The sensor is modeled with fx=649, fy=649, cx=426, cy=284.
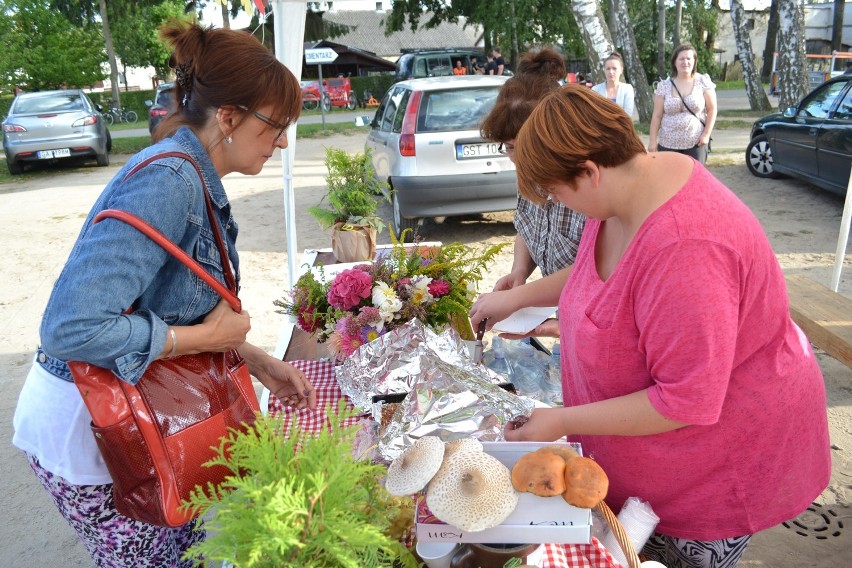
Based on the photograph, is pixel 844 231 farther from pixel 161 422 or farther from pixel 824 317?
pixel 161 422

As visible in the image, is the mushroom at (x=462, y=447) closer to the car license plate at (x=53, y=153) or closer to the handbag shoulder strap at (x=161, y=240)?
the handbag shoulder strap at (x=161, y=240)

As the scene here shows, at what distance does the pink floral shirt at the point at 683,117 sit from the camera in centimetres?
689

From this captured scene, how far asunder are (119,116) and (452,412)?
2760 cm

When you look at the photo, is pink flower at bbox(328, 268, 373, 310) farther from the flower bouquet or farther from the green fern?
the green fern

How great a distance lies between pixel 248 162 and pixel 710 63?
34.8 m

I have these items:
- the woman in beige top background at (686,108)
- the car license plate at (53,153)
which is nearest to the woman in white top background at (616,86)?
the woman in beige top background at (686,108)

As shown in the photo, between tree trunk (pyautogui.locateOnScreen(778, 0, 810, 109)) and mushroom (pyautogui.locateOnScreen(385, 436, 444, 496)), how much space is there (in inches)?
577

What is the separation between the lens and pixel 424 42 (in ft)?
176

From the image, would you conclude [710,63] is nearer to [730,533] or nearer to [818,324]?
[818,324]

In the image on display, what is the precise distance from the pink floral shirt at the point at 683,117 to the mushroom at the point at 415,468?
6583 mm

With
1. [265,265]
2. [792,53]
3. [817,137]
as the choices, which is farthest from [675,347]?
[792,53]

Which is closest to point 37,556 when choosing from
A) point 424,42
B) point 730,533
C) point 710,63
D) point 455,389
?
point 455,389

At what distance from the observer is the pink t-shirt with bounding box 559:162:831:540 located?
3.77ft

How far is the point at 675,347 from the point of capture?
1.16 metres
